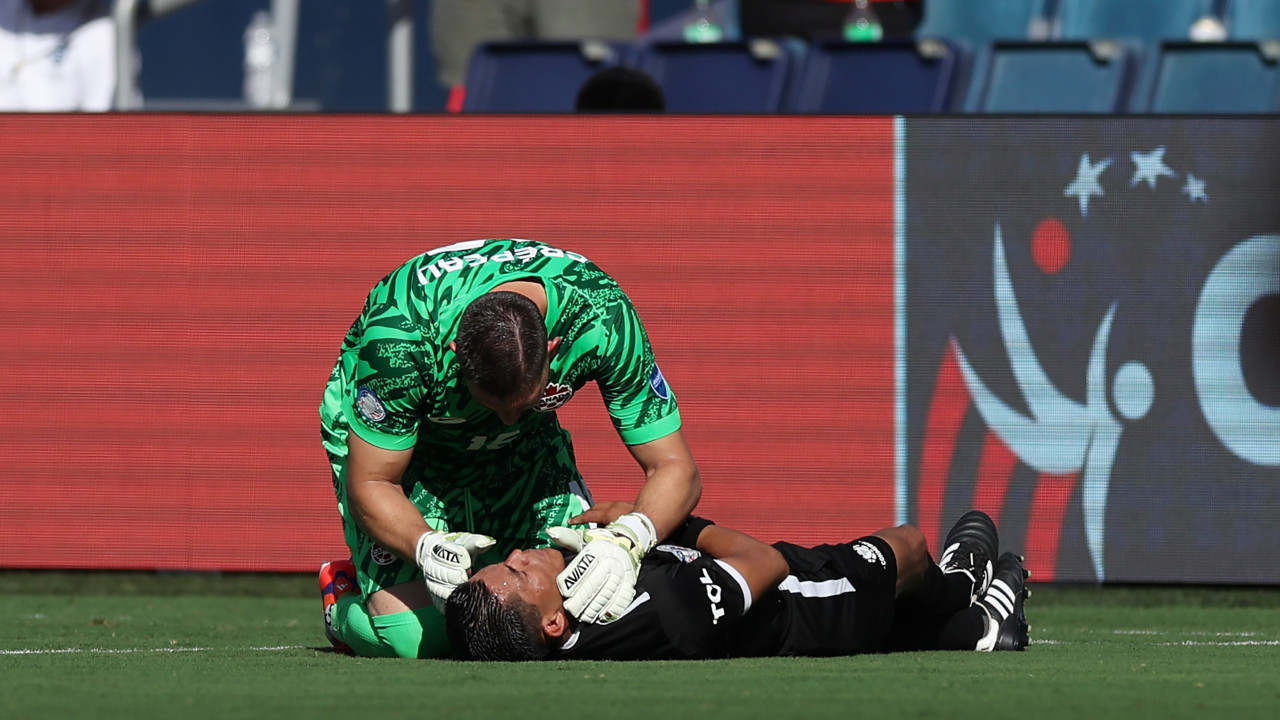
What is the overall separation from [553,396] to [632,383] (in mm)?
269

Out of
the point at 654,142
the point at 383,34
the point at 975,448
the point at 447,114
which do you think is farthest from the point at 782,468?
the point at 383,34

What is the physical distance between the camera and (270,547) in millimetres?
7355

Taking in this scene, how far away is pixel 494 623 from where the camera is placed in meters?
4.52

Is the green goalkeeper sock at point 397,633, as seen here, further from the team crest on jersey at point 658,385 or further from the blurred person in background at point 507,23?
the blurred person in background at point 507,23

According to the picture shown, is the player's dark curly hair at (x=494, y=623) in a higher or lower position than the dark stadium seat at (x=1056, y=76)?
lower

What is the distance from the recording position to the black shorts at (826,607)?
490 centimetres

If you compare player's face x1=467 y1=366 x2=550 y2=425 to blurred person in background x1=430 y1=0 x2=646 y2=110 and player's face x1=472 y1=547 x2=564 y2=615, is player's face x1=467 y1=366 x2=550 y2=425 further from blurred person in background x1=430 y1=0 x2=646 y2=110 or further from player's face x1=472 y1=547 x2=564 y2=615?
blurred person in background x1=430 y1=0 x2=646 y2=110

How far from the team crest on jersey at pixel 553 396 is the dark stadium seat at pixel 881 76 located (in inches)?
191

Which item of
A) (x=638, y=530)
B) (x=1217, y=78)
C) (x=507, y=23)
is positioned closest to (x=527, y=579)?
(x=638, y=530)

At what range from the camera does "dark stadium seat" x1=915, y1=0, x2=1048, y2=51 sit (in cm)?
1204

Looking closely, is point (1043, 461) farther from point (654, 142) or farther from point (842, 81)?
point (842, 81)

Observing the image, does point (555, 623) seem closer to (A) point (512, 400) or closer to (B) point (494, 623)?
(B) point (494, 623)

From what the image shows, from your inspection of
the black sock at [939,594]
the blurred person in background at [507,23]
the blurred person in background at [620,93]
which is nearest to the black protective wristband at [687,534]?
the black sock at [939,594]

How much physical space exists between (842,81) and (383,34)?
22.1 ft
